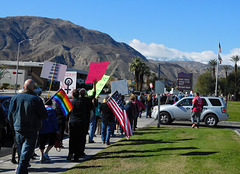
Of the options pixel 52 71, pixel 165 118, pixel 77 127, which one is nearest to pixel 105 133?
pixel 52 71

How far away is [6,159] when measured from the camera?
8297 millimetres

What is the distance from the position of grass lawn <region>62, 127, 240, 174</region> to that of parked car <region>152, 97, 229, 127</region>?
6.98m

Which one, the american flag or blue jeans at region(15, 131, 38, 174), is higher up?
the american flag

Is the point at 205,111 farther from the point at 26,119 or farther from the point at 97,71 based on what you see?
the point at 26,119

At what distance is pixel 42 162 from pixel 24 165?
6.62ft

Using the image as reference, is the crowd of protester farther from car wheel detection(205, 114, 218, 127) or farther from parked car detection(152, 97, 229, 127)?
car wheel detection(205, 114, 218, 127)

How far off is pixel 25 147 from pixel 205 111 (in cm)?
1404

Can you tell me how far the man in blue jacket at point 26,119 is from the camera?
5879 millimetres

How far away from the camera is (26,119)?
591cm

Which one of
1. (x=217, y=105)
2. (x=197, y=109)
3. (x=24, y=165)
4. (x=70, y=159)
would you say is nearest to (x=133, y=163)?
(x=70, y=159)

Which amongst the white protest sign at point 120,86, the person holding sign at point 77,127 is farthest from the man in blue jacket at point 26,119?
the white protest sign at point 120,86

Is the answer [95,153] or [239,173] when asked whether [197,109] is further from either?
[239,173]

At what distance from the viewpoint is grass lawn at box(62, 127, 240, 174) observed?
7008 mm

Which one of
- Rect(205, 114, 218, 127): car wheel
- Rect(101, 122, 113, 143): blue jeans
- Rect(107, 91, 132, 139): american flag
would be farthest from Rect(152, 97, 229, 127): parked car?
Rect(107, 91, 132, 139): american flag
